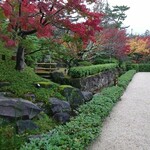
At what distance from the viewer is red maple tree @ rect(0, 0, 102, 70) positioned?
821 centimetres

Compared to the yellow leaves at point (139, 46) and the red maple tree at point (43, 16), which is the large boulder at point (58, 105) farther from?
the yellow leaves at point (139, 46)

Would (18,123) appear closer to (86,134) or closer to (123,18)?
(86,134)

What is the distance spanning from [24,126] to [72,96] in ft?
10.2

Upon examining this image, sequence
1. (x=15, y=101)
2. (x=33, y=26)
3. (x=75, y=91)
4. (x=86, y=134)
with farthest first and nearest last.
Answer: (x=75, y=91), (x=33, y=26), (x=15, y=101), (x=86, y=134)

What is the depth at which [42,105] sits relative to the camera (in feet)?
25.8

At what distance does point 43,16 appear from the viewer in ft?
28.7

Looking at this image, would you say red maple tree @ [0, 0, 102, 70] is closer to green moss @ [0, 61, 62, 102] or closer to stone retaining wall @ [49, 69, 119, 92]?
green moss @ [0, 61, 62, 102]

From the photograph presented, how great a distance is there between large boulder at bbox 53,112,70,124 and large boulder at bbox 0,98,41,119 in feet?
2.63

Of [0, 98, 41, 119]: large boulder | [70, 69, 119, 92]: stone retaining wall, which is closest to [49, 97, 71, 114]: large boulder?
[0, 98, 41, 119]: large boulder

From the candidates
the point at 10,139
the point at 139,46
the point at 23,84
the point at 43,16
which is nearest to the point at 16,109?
the point at 10,139

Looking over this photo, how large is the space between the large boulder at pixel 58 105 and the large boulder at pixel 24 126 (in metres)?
1.30

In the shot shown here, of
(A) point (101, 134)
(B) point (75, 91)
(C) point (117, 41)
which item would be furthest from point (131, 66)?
(A) point (101, 134)

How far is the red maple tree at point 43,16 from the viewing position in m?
8.21

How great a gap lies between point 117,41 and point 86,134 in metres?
21.1
